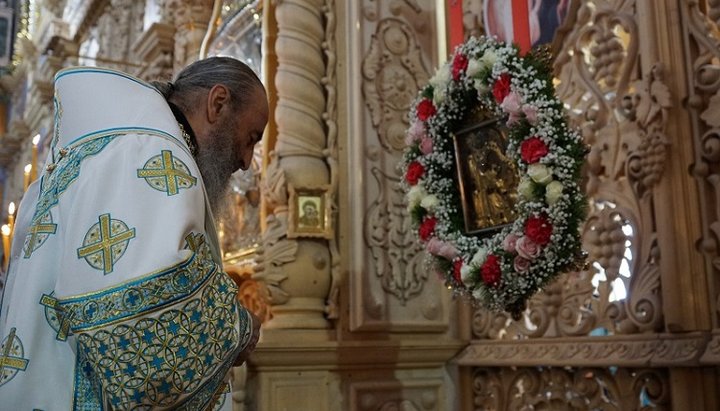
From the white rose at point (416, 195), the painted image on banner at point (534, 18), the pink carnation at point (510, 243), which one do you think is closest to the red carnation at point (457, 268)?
the pink carnation at point (510, 243)

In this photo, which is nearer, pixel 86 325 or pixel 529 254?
pixel 86 325

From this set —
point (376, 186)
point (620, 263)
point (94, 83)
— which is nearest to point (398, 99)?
point (376, 186)

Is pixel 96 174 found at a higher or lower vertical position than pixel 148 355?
higher

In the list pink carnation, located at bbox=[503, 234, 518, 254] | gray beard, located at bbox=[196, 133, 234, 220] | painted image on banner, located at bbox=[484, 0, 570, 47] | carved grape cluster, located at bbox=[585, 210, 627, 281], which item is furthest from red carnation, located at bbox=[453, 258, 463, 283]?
gray beard, located at bbox=[196, 133, 234, 220]

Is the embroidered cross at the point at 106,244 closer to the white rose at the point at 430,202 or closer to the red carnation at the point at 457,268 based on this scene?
the red carnation at the point at 457,268

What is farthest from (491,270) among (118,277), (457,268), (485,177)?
(118,277)

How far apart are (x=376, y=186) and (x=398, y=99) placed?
1.70ft

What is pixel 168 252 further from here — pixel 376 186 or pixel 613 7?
pixel 376 186

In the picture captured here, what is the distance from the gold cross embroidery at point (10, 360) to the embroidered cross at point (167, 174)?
41 centimetres

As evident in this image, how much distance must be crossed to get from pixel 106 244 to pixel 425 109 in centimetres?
216

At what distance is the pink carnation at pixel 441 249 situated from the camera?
3.13 metres

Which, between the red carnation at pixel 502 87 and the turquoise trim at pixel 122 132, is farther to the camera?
the red carnation at pixel 502 87

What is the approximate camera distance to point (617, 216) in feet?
10.6

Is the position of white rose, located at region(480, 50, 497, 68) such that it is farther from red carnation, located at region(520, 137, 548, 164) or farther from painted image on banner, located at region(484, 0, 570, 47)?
painted image on banner, located at region(484, 0, 570, 47)
